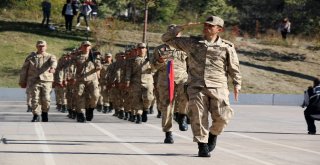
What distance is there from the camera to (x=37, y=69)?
866 inches

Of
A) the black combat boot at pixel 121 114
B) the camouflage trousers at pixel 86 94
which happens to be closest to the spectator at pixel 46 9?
the black combat boot at pixel 121 114

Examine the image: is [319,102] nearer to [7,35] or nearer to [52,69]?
[52,69]

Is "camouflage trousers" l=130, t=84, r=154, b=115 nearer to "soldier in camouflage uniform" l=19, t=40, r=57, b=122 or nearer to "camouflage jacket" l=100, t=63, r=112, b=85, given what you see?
"soldier in camouflage uniform" l=19, t=40, r=57, b=122

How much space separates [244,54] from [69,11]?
9.35 metres

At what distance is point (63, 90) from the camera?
98.2 feet

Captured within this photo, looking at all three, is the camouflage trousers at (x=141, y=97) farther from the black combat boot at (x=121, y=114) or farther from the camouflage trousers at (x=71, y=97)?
the black combat boot at (x=121, y=114)

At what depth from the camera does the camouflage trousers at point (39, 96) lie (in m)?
22.0

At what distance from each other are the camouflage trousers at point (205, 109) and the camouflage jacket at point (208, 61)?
103mm

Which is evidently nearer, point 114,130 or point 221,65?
point 221,65

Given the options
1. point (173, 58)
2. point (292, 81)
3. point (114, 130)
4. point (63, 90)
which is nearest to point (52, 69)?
point (114, 130)

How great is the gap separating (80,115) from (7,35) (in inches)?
1014

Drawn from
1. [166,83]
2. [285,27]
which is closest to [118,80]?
[166,83]

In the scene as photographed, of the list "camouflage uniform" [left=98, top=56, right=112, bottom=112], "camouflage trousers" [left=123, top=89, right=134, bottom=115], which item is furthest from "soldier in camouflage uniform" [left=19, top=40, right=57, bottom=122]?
"camouflage uniform" [left=98, top=56, right=112, bottom=112]

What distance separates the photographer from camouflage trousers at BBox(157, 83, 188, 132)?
1598cm
